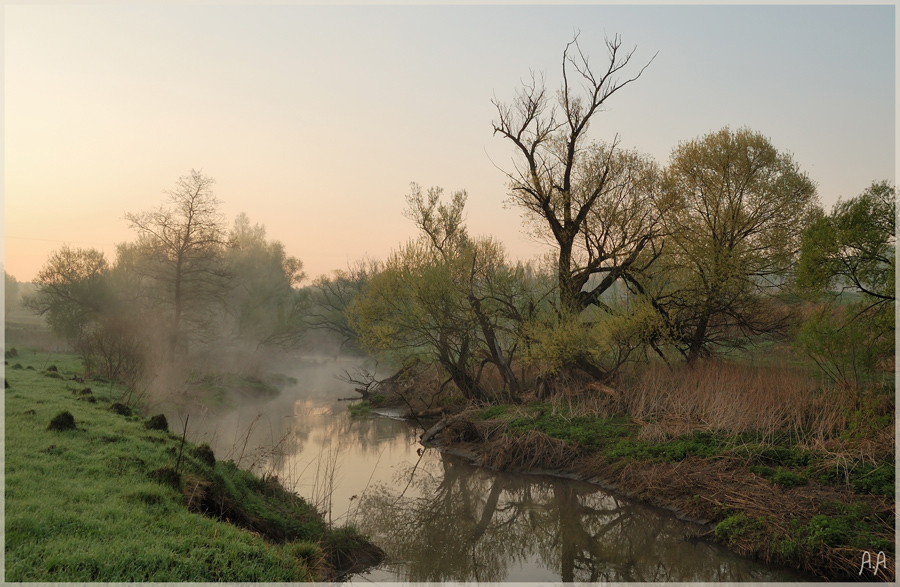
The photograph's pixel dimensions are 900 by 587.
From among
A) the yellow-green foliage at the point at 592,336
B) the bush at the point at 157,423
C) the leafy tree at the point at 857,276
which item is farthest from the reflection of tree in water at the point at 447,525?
the leafy tree at the point at 857,276

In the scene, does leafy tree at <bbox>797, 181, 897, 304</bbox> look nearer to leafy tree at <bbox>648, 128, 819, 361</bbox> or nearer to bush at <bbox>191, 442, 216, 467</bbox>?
leafy tree at <bbox>648, 128, 819, 361</bbox>

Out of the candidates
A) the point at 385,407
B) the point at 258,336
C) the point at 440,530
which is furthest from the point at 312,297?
the point at 440,530

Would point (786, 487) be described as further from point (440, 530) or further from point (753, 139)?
point (753, 139)

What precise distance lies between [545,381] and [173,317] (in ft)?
69.9

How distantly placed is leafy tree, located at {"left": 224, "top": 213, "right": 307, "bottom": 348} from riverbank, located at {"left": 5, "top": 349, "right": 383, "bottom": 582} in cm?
2743

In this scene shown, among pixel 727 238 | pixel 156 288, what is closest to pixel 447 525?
pixel 727 238

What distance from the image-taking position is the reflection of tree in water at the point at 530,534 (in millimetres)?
10227

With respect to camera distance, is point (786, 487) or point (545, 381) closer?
point (786, 487)

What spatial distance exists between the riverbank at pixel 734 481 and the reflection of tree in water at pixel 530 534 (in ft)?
1.73

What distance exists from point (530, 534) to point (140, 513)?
7.71 meters

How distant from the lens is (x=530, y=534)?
12359 mm

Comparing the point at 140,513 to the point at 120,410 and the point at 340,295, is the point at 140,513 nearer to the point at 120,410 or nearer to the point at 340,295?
the point at 120,410

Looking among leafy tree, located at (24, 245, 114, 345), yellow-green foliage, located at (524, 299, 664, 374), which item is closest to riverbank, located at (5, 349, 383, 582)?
yellow-green foliage, located at (524, 299, 664, 374)

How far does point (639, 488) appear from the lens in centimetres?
1375
